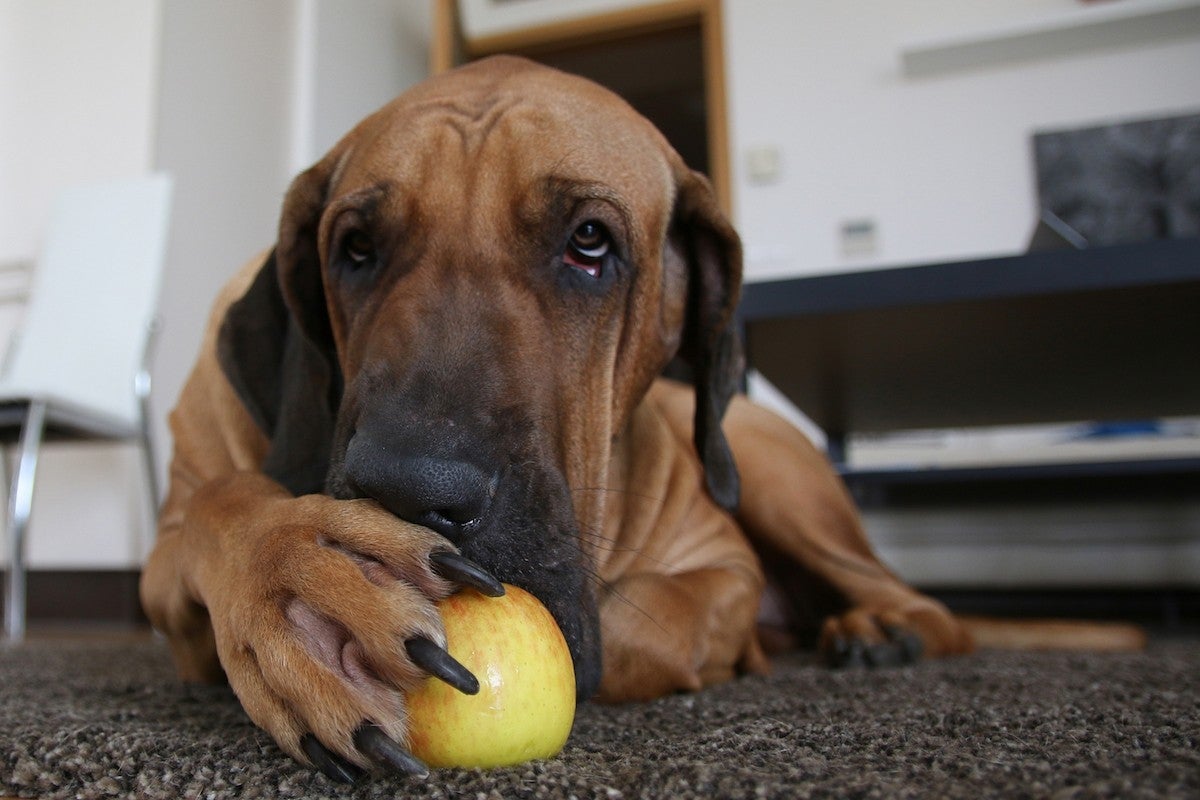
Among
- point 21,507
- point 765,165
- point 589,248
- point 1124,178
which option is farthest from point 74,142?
point 1124,178

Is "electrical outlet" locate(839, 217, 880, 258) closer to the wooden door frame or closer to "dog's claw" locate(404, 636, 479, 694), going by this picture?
the wooden door frame

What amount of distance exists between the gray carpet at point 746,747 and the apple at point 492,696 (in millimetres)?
25

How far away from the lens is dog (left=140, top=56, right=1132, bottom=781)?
0.74 meters

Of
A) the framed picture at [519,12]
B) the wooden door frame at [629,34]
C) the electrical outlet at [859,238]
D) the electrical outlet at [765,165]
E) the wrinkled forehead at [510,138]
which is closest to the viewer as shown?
the wrinkled forehead at [510,138]

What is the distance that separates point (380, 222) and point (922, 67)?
401 cm

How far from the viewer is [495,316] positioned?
1.00 metres

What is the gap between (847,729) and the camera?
0.89 meters

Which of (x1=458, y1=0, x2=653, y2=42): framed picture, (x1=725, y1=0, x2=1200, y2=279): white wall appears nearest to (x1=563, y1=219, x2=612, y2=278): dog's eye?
(x1=725, y1=0, x2=1200, y2=279): white wall

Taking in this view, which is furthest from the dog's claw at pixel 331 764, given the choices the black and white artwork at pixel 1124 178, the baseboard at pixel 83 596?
the black and white artwork at pixel 1124 178

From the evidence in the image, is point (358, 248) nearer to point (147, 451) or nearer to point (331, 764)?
point (331, 764)

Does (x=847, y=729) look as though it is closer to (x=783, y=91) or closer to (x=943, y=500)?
(x=943, y=500)

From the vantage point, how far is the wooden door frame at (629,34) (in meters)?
4.79

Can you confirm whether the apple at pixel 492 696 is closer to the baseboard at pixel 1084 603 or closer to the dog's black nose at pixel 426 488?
the dog's black nose at pixel 426 488

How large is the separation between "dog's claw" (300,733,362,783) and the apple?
5 centimetres
